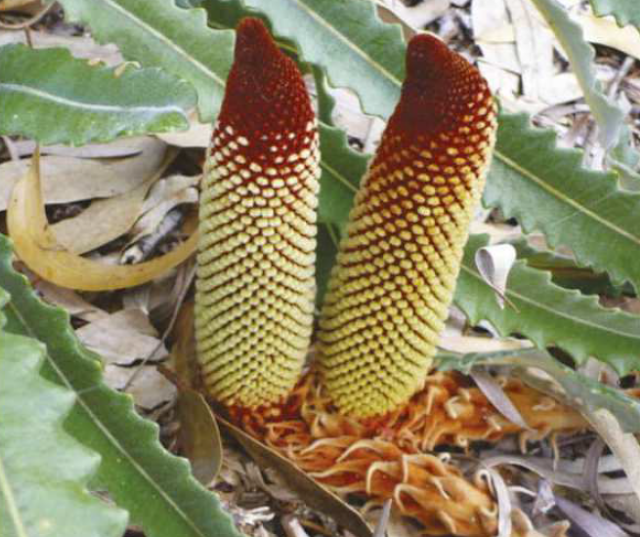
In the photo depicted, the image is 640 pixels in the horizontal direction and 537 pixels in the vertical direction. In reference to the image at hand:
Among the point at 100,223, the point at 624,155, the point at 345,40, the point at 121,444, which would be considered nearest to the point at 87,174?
the point at 100,223

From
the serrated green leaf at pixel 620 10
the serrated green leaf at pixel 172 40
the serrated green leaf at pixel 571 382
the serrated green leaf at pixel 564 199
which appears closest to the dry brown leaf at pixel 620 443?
the serrated green leaf at pixel 571 382

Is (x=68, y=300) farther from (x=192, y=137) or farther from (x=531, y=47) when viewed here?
(x=531, y=47)

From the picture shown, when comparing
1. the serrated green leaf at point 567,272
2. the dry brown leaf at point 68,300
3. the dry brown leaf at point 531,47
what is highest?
the dry brown leaf at point 531,47

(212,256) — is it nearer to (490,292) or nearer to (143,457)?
(143,457)

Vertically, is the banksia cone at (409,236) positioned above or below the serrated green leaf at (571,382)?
above

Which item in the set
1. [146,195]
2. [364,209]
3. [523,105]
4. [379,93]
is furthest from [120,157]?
[523,105]

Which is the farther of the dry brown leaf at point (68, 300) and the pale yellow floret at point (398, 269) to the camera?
the dry brown leaf at point (68, 300)

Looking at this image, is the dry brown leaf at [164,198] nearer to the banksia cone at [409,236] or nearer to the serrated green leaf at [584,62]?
the banksia cone at [409,236]
